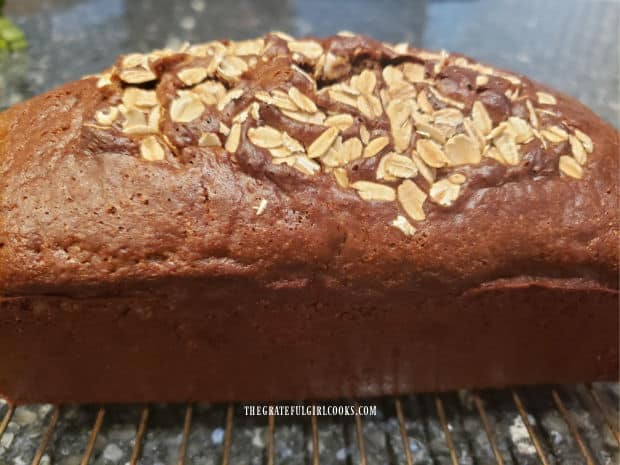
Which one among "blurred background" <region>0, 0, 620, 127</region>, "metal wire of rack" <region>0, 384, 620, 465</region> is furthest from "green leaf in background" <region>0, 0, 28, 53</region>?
"metal wire of rack" <region>0, 384, 620, 465</region>

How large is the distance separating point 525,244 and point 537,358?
33 centimetres

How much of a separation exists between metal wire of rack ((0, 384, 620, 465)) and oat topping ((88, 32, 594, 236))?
49 cm

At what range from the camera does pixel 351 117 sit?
1.16 metres

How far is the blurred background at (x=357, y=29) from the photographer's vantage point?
254 centimetres

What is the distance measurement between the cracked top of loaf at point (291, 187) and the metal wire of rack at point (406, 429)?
341mm

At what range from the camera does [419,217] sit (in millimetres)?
1073

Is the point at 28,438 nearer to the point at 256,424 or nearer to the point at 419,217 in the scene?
Answer: the point at 256,424

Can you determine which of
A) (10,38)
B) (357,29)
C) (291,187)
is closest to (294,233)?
(291,187)

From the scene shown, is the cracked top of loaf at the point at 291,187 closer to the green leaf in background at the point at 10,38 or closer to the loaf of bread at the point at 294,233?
the loaf of bread at the point at 294,233

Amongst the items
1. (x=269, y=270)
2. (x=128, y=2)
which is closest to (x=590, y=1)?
(x=128, y=2)

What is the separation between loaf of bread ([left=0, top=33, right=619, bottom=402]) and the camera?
1.04 m

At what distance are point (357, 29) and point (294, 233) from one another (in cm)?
225

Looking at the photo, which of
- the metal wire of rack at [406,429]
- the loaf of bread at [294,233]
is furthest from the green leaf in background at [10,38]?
the metal wire of rack at [406,429]

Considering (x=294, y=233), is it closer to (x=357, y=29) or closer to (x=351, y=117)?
(x=351, y=117)
